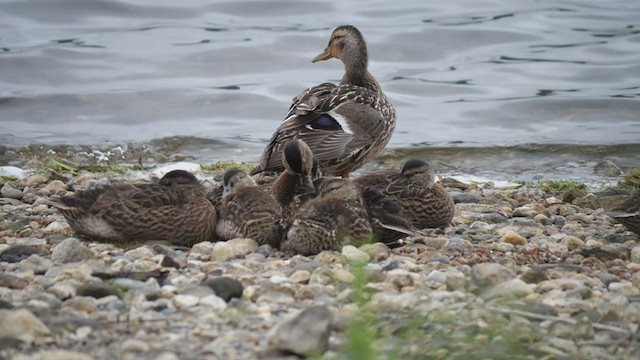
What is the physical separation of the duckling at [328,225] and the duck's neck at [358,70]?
12.3 ft

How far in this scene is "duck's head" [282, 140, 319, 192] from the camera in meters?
7.80

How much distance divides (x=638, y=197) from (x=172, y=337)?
3.98 metres

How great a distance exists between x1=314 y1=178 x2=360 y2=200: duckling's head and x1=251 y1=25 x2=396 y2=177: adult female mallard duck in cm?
151

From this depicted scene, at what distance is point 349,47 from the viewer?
36.6 feet

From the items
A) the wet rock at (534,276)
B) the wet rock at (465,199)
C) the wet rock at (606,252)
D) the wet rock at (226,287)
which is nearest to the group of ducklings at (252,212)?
the wet rock at (606,252)

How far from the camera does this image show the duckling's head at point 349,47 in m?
11.1

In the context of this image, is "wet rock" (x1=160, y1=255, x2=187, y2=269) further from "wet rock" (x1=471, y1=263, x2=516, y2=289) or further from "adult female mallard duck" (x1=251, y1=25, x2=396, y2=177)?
"adult female mallard duck" (x1=251, y1=25, x2=396, y2=177)

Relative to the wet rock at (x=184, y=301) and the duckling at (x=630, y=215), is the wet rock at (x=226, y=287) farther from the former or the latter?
the duckling at (x=630, y=215)

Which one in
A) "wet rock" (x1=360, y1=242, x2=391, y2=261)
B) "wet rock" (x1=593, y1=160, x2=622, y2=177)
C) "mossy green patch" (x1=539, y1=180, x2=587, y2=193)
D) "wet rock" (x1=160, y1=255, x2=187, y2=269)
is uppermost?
"wet rock" (x1=160, y1=255, x2=187, y2=269)

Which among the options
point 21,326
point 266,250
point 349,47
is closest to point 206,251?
point 266,250

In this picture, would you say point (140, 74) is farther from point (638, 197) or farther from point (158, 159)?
point (638, 197)

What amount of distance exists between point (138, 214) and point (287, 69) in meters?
11.1

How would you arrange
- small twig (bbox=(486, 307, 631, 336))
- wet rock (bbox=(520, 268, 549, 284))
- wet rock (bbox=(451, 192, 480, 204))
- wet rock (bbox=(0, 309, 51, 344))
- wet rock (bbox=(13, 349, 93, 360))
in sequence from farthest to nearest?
1. wet rock (bbox=(451, 192, 480, 204))
2. wet rock (bbox=(520, 268, 549, 284))
3. small twig (bbox=(486, 307, 631, 336))
4. wet rock (bbox=(0, 309, 51, 344))
5. wet rock (bbox=(13, 349, 93, 360))

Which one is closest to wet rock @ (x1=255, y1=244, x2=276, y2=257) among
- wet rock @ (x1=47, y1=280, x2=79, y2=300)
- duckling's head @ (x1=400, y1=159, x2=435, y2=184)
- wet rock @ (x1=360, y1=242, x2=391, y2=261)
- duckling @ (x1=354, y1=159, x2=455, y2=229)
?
wet rock @ (x1=360, y1=242, x2=391, y2=261)
